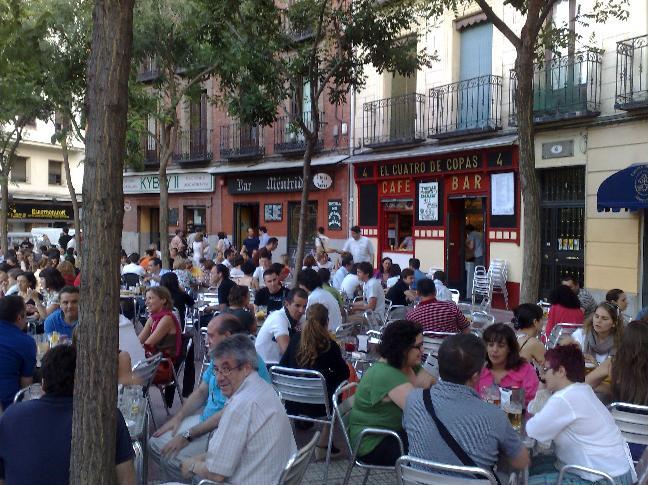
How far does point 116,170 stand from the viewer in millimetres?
2492

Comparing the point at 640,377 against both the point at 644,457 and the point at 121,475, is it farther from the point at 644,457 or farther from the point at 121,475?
the point at 121,475

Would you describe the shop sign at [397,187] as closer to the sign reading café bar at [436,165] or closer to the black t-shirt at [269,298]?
the sign reading café bar at [436,165]

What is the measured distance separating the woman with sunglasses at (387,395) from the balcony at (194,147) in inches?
788

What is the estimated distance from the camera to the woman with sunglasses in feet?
13.6

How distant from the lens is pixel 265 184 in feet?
71.3

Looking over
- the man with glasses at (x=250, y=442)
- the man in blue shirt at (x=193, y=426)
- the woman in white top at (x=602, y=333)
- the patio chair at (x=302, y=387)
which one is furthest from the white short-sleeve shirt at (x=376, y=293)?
the man with glasses at (x=250, y=442)

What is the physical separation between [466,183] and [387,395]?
39.9 feet

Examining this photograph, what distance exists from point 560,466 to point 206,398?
2355 mm

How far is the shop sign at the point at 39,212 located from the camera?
35331mm

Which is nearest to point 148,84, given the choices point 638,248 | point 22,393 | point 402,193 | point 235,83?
point 402,193

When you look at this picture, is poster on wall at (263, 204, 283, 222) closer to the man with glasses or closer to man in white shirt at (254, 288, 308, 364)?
man in white shirt at (254, 288, 308, 364)

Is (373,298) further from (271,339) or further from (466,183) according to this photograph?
(466,183)

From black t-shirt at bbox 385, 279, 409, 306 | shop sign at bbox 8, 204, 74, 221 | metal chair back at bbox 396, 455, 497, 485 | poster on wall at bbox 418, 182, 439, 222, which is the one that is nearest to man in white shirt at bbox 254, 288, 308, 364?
metal chair back at bbox 396, 455, 497, 485

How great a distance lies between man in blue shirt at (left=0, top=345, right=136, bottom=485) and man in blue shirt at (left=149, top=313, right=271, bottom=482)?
103 centimetres
